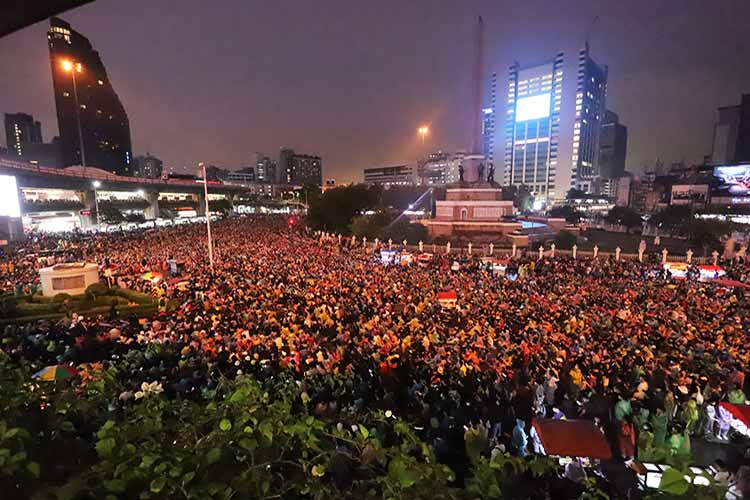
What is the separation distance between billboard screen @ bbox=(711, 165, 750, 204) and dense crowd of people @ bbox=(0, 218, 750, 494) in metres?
58.3

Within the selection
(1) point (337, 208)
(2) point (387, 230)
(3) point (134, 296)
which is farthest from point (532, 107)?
(3) point (134, 296)

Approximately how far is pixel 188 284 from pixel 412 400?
12997 mm

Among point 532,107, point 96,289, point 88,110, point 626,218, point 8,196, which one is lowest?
point 96,289

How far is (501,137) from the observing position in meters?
146

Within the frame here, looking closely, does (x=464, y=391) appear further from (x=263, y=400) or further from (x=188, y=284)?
(x=188, y=284)

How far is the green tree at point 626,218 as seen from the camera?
62.3 m

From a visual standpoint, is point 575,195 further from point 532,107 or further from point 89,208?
point 89,208

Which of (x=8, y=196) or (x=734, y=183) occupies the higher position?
(x=734, y=183)

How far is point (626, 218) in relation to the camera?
63.1 metres

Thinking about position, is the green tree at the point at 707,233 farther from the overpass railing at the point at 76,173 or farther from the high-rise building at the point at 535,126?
the high-rise building at the point at 535,126

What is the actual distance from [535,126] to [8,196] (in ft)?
474

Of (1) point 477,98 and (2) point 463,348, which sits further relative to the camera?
(1) point 477,98

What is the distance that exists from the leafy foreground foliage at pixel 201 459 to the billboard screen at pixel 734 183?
77808mm

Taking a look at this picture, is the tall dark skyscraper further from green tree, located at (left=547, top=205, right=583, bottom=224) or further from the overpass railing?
green tree, located at (left=547, top=205, right=583, bottom=224)
